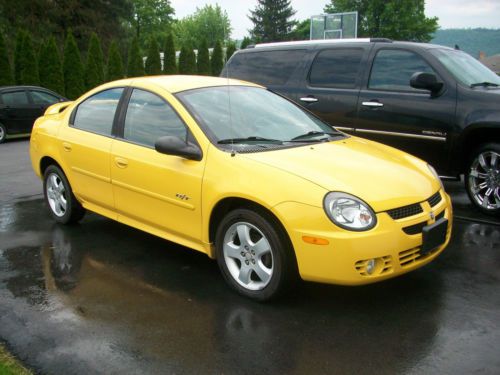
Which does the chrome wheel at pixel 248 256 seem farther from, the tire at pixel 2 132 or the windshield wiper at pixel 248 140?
the tire at pixel 2 132

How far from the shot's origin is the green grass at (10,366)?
3.12 metres

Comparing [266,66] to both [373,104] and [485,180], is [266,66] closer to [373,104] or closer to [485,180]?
[373,104]

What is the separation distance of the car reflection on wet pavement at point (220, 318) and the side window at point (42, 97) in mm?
11992

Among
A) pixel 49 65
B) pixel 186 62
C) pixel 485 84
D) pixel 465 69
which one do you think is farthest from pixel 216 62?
pixel 485 84

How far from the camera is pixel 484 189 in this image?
634 centimetres

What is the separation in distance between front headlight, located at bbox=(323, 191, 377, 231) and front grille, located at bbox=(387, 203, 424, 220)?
0.17 metres

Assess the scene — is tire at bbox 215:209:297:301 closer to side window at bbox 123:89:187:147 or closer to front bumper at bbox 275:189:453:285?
front bumper at bbox 275:189:453:285

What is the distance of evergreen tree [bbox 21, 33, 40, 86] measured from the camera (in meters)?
21.5

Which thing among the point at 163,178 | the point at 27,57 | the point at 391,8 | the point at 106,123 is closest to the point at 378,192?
the point at 163,178

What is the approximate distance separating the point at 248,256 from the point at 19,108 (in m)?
13.5

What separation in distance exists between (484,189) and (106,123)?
4125 mm

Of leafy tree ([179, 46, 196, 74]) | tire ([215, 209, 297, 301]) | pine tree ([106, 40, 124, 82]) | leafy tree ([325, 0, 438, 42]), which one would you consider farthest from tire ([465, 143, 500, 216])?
leafy tree ([325, 0, 438, 42])

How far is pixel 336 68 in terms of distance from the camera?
24.4ft

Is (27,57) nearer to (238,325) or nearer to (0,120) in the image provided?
(0,120)
